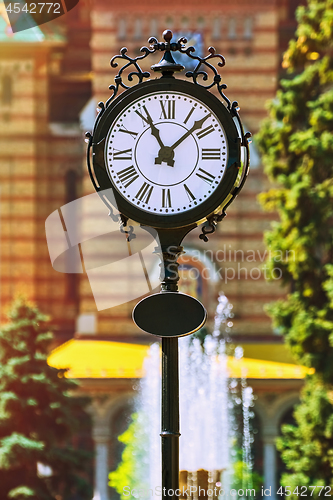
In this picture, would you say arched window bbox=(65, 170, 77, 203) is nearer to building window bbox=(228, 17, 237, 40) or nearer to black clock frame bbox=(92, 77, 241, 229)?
building window bbox=(228, 17, 237, 40)

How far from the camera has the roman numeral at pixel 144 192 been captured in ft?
7.83

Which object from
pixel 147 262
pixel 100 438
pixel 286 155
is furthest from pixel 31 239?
pixel 286 155

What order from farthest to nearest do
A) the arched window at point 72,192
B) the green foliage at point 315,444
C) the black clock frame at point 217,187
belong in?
the arched window at point 72,192
the green foliage at point 315,444
the black clock frame at point 217,187


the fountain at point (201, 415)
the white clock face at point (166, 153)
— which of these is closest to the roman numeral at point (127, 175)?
the white clock face at point (166, 153)

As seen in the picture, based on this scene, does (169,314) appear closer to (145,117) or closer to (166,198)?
(166,198)

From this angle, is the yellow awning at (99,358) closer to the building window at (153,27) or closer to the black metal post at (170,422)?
the building window at (153,27)

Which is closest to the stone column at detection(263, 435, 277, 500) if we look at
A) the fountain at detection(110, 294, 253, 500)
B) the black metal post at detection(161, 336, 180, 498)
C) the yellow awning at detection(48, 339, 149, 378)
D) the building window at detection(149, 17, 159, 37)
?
the fountain at detection(110, 294, 253, 500)

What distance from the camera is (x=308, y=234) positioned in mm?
10383

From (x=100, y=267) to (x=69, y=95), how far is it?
3.29 metres

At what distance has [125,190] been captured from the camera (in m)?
2.38

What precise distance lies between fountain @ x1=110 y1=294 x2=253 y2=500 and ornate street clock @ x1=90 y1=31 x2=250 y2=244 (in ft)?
27.8

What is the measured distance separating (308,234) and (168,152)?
825 centimetres

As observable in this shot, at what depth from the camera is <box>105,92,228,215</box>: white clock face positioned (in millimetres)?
2383

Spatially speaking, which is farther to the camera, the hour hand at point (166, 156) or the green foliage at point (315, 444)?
the green foliage at point (315, 444)
